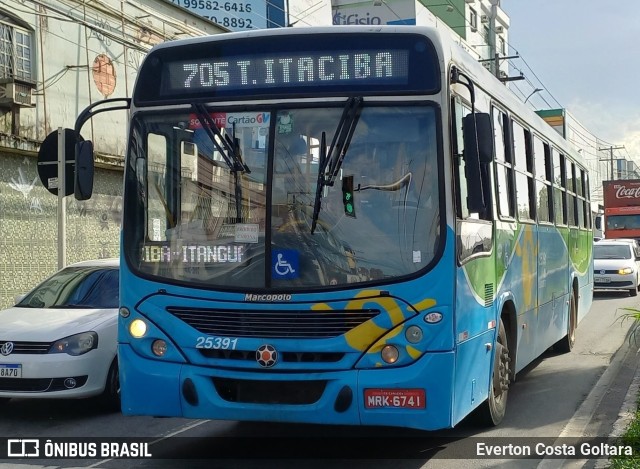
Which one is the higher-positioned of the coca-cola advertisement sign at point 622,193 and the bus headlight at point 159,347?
the coca-cola advertisement sign at point 622,193

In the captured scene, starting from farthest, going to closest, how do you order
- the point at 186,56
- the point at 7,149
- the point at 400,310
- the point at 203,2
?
the point at 203,2
the point at 7,149
the point at 186,56
the point at 400,310

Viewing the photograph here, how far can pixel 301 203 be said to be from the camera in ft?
20.4

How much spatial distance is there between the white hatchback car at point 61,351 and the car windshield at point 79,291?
0.03 m

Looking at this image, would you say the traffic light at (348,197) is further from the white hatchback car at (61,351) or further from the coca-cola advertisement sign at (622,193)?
the coca-cola advertisement sign at (622,193)

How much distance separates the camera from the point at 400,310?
19.5ft

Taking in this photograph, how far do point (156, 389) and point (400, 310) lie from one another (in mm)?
1833

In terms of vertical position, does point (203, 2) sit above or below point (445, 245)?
above

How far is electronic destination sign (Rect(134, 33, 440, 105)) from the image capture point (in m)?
6.27

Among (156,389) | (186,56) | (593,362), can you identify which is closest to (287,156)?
(186,56)

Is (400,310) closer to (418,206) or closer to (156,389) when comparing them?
(418,206)

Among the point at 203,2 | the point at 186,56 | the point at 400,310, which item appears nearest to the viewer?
the point at 400,310

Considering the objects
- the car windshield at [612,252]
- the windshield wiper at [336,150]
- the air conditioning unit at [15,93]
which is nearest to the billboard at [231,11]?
the car windshield at [612,252]

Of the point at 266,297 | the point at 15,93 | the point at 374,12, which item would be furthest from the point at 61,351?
the point at 374,12

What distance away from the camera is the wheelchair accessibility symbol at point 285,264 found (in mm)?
6141
